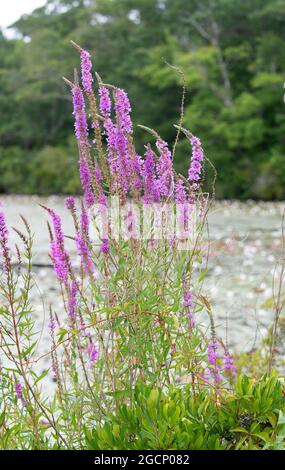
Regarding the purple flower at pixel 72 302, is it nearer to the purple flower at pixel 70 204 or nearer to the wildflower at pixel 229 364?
the purple flower at pixel 70 204

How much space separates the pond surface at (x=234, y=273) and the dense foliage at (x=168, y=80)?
16.7ft

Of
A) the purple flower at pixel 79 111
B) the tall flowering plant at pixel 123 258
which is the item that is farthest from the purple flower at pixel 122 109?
the purple flower at pixel 79 111

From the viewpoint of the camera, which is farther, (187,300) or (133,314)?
(187,300)

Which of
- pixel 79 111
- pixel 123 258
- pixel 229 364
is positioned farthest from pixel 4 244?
pixel 229 364

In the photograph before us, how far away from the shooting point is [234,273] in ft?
31.1

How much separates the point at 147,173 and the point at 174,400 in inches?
33.4

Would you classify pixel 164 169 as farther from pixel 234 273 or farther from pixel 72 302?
pixel 234 273

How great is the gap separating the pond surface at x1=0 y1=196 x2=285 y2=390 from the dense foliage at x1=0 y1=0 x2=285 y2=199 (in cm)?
510

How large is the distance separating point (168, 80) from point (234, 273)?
55.0 ft

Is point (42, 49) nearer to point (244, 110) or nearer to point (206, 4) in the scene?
point (206, 4)

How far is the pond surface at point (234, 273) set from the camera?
18.8 feet

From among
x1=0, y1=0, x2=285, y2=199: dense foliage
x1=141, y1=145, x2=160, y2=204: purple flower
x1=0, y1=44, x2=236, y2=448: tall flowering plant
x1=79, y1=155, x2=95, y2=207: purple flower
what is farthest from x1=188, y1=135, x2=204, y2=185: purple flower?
x1=0, y1=0, x2=285, y2=199: dense foliage

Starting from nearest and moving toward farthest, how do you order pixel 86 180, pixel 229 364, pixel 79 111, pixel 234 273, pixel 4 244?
pixel 4 244 < pixel 79 111 < pixel 86 180 < pixel 229 364 < pixel 234 273
